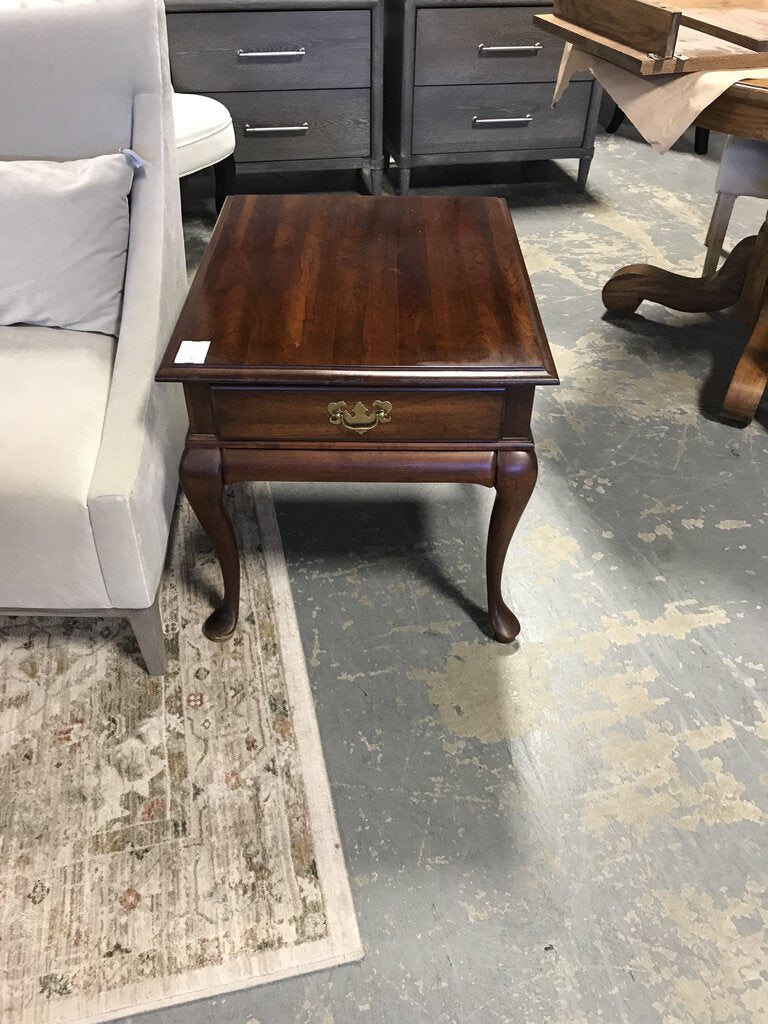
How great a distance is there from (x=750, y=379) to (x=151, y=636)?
1451 millimetres

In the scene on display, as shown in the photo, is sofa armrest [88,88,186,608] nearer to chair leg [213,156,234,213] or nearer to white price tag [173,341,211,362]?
white price tag [173,341,211,362]

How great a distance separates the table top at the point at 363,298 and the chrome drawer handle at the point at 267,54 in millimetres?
1284

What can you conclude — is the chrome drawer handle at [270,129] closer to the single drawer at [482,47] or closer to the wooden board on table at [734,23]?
the single drawer at [482,47]

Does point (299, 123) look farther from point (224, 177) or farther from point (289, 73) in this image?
point (224, 177)

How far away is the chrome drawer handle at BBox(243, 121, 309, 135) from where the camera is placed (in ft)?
8.58

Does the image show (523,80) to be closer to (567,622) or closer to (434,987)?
(567,622)

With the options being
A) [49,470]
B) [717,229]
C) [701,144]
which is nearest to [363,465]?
[49,470]

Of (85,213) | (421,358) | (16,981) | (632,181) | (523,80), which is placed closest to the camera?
(16,981)

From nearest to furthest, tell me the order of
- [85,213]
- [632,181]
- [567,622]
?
1. [85,213]
2. [567,622]
3. [632,181]

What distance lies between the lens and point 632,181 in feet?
10.2

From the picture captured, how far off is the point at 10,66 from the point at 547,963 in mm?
1571

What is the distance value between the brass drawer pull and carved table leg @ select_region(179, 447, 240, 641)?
19cm

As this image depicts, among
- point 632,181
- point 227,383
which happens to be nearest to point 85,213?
point 227,383

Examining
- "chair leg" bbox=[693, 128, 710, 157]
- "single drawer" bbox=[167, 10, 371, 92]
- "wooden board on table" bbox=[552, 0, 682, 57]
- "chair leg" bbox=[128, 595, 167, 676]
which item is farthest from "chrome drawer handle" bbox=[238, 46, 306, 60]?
"chair leg" bbox=[128, 595, 167, 676]
